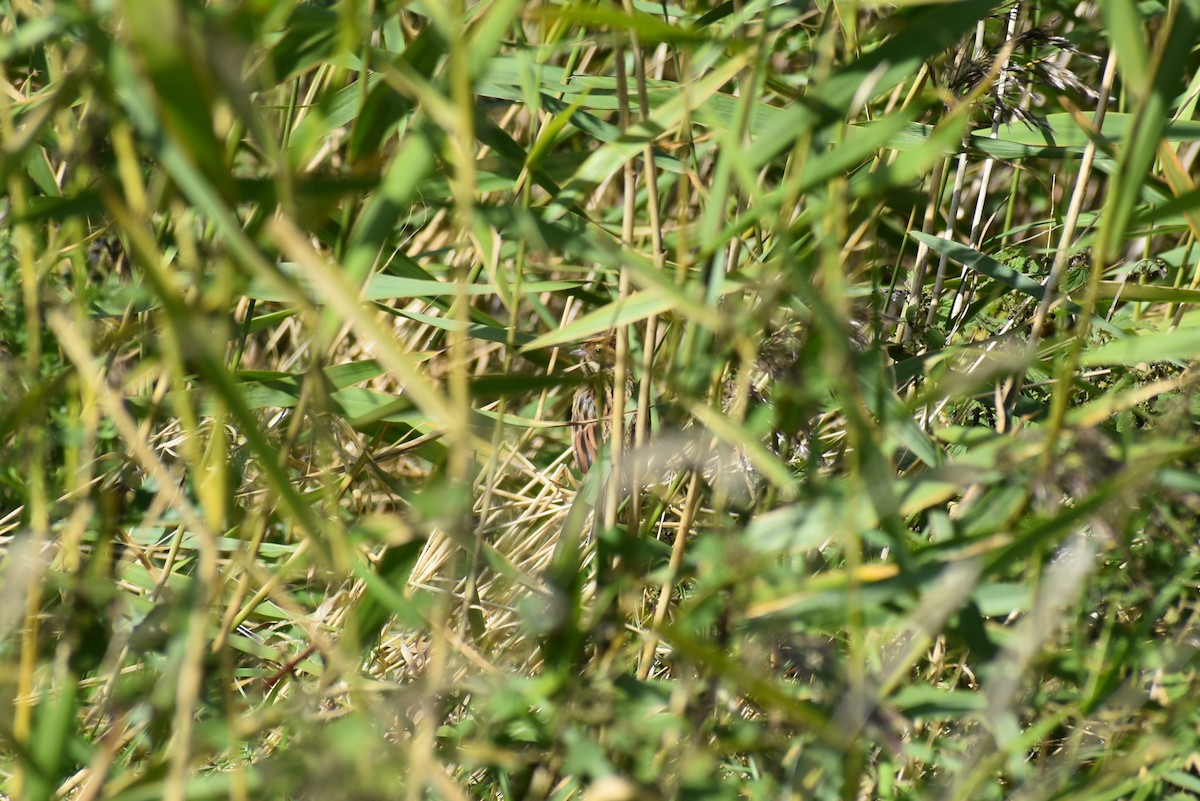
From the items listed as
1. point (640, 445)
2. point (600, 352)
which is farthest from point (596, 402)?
point (640, 445)

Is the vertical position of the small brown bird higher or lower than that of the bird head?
lower

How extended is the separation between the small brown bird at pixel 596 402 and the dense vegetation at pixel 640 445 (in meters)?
0.04

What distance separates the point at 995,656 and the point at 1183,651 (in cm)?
14

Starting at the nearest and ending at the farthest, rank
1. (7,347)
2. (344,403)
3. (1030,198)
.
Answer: (344,403) < (7,347) < (1030,198)

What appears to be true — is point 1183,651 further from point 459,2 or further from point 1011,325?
point 459,2

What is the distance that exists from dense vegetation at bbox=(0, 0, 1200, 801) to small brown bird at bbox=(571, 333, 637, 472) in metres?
0.04

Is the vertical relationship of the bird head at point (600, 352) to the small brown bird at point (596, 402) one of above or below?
above

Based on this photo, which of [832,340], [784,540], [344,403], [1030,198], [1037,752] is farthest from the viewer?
[1030,198]

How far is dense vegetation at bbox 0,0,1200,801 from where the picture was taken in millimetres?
525

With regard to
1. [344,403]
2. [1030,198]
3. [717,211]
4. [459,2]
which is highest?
[459,2]

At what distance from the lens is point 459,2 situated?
21.6 inches

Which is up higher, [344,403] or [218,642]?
[218,642]

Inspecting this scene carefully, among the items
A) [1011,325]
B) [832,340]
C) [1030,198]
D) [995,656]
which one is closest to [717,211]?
[832,340]

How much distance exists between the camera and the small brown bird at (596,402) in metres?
0.95
